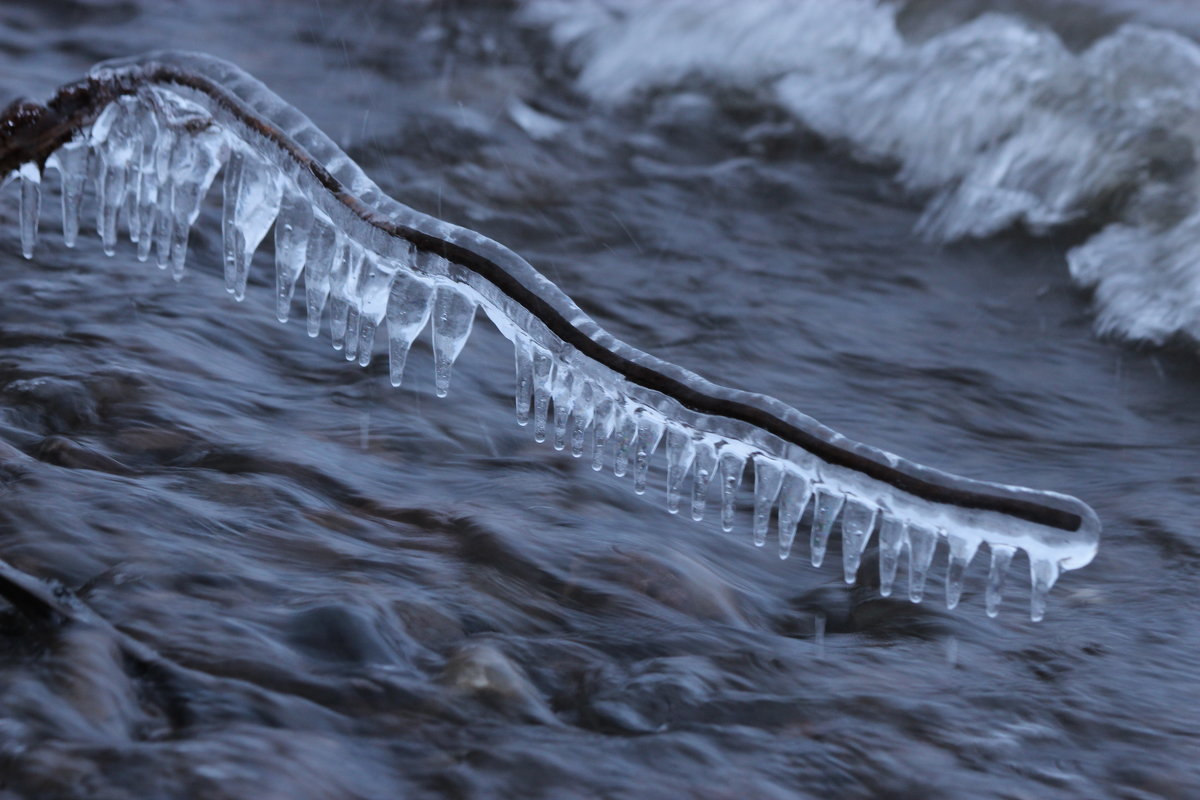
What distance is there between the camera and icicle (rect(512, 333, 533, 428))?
2529mm

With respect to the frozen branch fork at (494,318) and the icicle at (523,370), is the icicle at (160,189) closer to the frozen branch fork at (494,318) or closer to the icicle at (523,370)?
the frozen branch fork at (494,318)

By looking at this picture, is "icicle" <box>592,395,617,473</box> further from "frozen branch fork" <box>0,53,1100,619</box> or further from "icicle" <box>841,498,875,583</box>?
"icicle" <box>841,498,875,583</box>

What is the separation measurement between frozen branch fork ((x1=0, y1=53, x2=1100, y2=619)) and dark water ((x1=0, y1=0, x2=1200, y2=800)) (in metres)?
0.43

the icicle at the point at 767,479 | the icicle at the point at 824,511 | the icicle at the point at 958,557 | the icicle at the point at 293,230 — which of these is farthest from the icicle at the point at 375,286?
the icicle at the point at 958,557

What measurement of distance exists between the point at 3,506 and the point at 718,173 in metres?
5.84

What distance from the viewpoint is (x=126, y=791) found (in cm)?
217

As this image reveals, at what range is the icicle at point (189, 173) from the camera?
295 cm

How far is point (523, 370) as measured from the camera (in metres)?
2.65

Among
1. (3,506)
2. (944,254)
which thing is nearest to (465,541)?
(3,506)

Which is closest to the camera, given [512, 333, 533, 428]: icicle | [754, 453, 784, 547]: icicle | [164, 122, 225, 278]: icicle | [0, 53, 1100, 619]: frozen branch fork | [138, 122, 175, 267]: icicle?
[0, 53, 1100, 619]: frozen branch fork

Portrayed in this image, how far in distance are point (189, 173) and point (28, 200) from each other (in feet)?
2.49

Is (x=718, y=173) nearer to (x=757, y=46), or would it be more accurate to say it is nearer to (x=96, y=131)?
(x=757, y=46)

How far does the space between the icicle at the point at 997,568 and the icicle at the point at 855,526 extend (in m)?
0.21

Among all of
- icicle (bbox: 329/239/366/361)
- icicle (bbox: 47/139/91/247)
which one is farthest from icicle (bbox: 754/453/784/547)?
icicle (bbox: 47/139/91/247)
